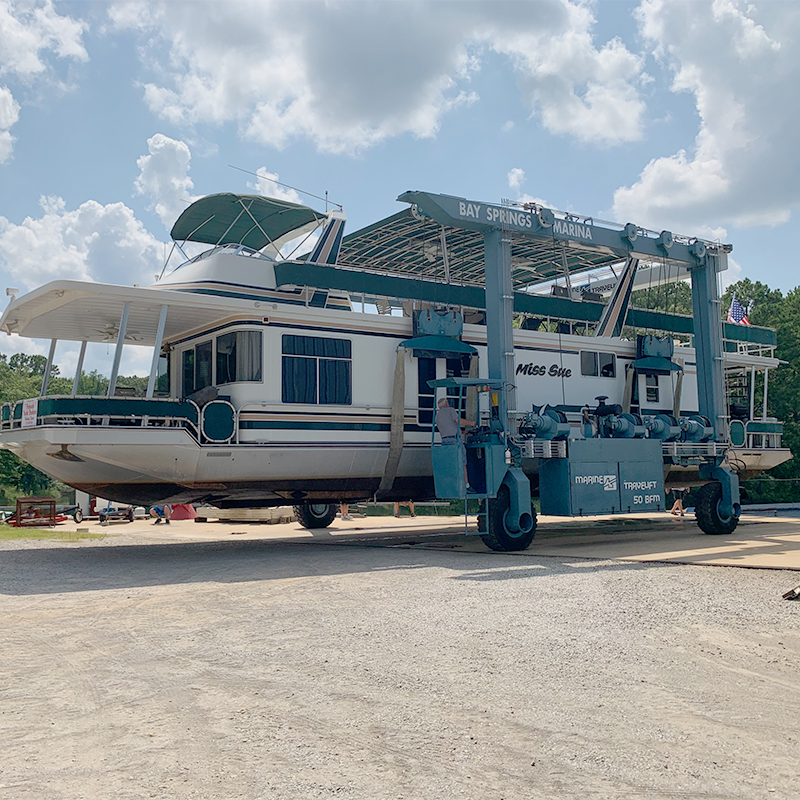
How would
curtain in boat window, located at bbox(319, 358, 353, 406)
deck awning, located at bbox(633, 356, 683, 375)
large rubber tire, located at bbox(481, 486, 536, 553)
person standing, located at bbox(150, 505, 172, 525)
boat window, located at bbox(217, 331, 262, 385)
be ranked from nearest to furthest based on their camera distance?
large rubber tire, located at bbox(481, 486, 536, 553)
boat window, located at bbox(217, 331, 262, 385)
curtain in boat window, located at bbox(319, 358, 353, 406)
deck awning, located at bbox(633, 356, 683, 375)
person standing, located at bbox(150, 505, 172, 525)

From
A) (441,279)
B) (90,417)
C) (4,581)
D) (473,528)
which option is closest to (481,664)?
(4,581)

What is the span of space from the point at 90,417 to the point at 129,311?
2.74m

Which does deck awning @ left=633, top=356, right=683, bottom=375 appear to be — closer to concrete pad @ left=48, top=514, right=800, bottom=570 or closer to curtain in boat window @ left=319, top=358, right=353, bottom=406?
concrete pad @ left=48, top=514, right=800, bottom=570

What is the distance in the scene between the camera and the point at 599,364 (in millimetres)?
20344

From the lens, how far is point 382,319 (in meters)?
17.0

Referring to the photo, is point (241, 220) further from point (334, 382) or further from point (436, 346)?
point (436, 346)

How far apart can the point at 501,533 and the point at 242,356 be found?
5757mm

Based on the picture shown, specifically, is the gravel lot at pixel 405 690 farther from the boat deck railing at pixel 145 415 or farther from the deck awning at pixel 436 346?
the deck awning at pixel 436 346

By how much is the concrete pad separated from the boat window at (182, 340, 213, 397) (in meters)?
4.21

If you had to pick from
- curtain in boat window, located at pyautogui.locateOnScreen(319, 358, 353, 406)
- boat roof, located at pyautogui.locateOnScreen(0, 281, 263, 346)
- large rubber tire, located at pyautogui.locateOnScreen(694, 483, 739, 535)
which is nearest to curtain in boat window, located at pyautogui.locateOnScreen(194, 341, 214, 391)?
boat roof, located at pyautogui.locateOnScreen(0, 281, 263, 346)

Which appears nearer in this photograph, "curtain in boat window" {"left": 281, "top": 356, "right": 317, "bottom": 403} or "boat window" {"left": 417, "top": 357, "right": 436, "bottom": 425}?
"curtain in boat window" {"left": 281, "top": 356, "right": 317, "bottom": 403}

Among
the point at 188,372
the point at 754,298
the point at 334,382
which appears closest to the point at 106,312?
the point at 188,372

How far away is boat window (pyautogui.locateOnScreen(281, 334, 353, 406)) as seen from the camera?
15.6 meters

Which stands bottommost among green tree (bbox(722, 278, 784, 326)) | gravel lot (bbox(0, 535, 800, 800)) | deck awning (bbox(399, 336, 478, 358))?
gravel lot (bbox(0, 535, 800, 800))
